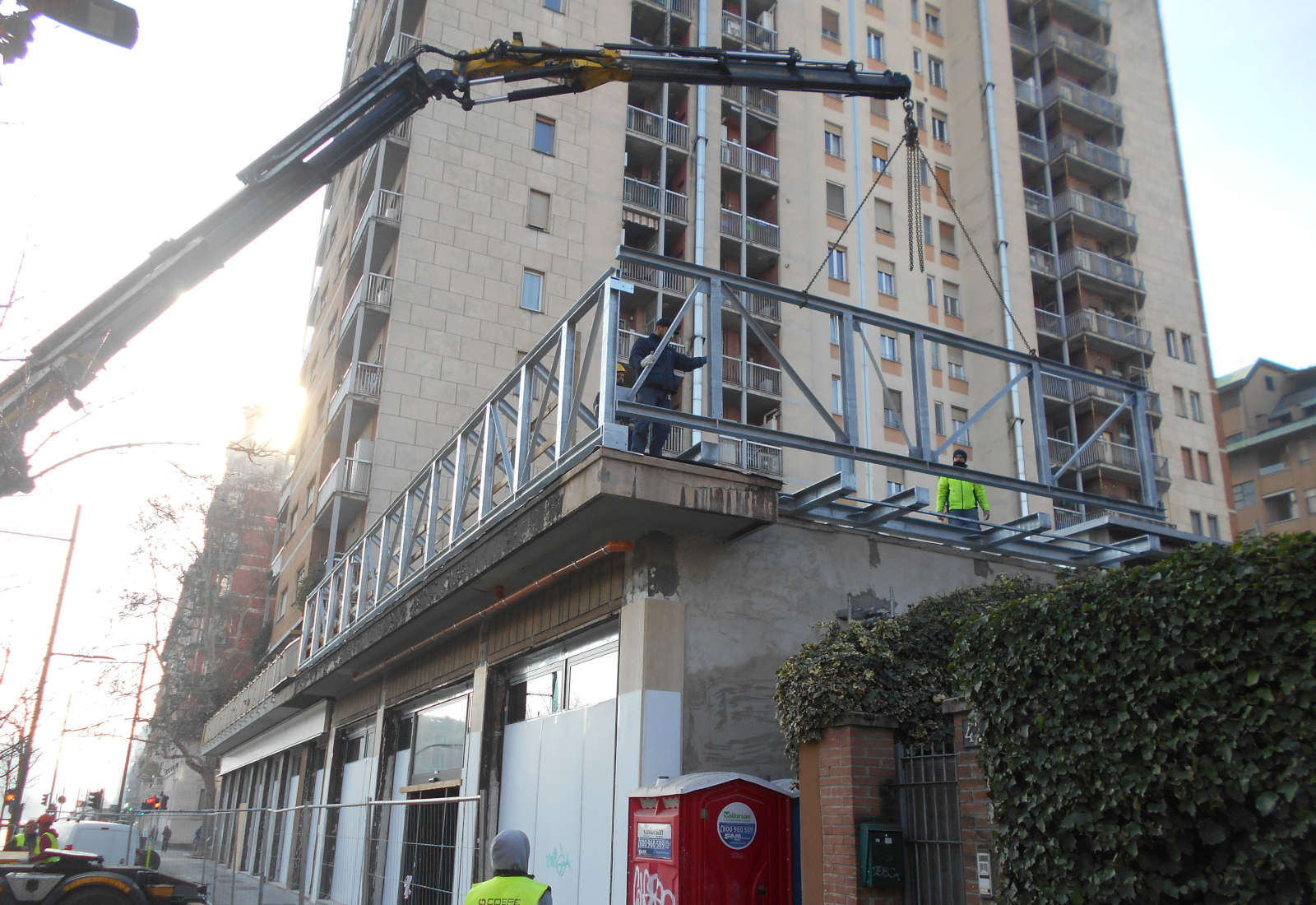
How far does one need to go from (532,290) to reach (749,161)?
11788 mm

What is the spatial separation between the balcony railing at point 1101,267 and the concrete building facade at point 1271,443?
48.2 ft

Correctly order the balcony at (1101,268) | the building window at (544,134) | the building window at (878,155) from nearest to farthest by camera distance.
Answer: the building window at (544,134)
the building window at (878,155)
the balcony at (1101,268)

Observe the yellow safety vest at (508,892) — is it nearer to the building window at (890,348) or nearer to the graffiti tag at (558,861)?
the graffiti tag at (558,861)

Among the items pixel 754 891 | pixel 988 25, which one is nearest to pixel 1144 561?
pixel 754 891

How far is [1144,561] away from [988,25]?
3896cm

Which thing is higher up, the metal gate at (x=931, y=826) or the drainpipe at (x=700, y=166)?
the drainpipe at (x=700, y=166)

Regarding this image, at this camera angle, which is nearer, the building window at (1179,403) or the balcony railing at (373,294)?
the balcony railing at (373,294)

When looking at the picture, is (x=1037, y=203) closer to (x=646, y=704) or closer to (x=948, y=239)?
(x=948, y=239)

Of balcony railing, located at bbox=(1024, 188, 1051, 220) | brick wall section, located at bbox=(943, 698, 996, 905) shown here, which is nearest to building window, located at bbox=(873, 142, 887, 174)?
balcony railing, located at bbox=(1024, 188, 1051, 220)

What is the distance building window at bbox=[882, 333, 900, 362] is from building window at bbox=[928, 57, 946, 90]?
12659mm

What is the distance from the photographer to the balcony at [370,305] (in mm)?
27203

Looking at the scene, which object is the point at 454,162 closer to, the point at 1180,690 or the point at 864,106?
the point at 864,106

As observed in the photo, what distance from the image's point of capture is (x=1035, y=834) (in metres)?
5.16

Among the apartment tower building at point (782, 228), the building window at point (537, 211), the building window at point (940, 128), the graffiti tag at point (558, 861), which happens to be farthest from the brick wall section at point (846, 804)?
the building window at point (940, 128)
